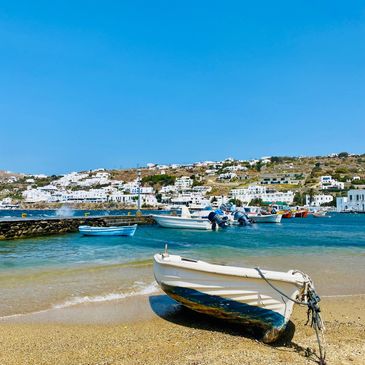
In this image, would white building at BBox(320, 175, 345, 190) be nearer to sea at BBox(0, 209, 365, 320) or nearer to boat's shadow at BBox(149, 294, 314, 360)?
sea at BBox(0, 209, 365, 320)

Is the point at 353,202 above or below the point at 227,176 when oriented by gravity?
below

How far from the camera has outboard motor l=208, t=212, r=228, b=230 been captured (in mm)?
43131

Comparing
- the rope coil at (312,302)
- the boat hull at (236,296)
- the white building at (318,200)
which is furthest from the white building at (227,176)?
the rope coil at (312,302)

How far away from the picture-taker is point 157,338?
23.7 feet

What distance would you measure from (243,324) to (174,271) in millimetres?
1815

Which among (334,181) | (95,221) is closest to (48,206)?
(334,181)

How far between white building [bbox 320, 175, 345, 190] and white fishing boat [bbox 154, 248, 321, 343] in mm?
144447

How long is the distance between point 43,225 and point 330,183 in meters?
130

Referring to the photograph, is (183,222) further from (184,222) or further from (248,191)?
(248,191)

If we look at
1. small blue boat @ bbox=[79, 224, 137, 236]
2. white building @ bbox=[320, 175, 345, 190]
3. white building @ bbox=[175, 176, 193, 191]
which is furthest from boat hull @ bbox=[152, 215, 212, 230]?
white building @ bbox=[175, 176, 193, 191]

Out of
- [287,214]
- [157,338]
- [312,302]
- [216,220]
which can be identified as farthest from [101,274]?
[287,214]

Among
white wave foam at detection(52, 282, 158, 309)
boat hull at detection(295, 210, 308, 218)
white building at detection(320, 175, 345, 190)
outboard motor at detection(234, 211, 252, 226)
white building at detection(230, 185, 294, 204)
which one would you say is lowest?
boat hull at detection(295, 210, 308, 218)

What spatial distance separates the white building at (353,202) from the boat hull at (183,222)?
89.3m

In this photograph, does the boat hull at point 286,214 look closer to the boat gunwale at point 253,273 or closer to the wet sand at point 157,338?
the wet sand at point 157,338
